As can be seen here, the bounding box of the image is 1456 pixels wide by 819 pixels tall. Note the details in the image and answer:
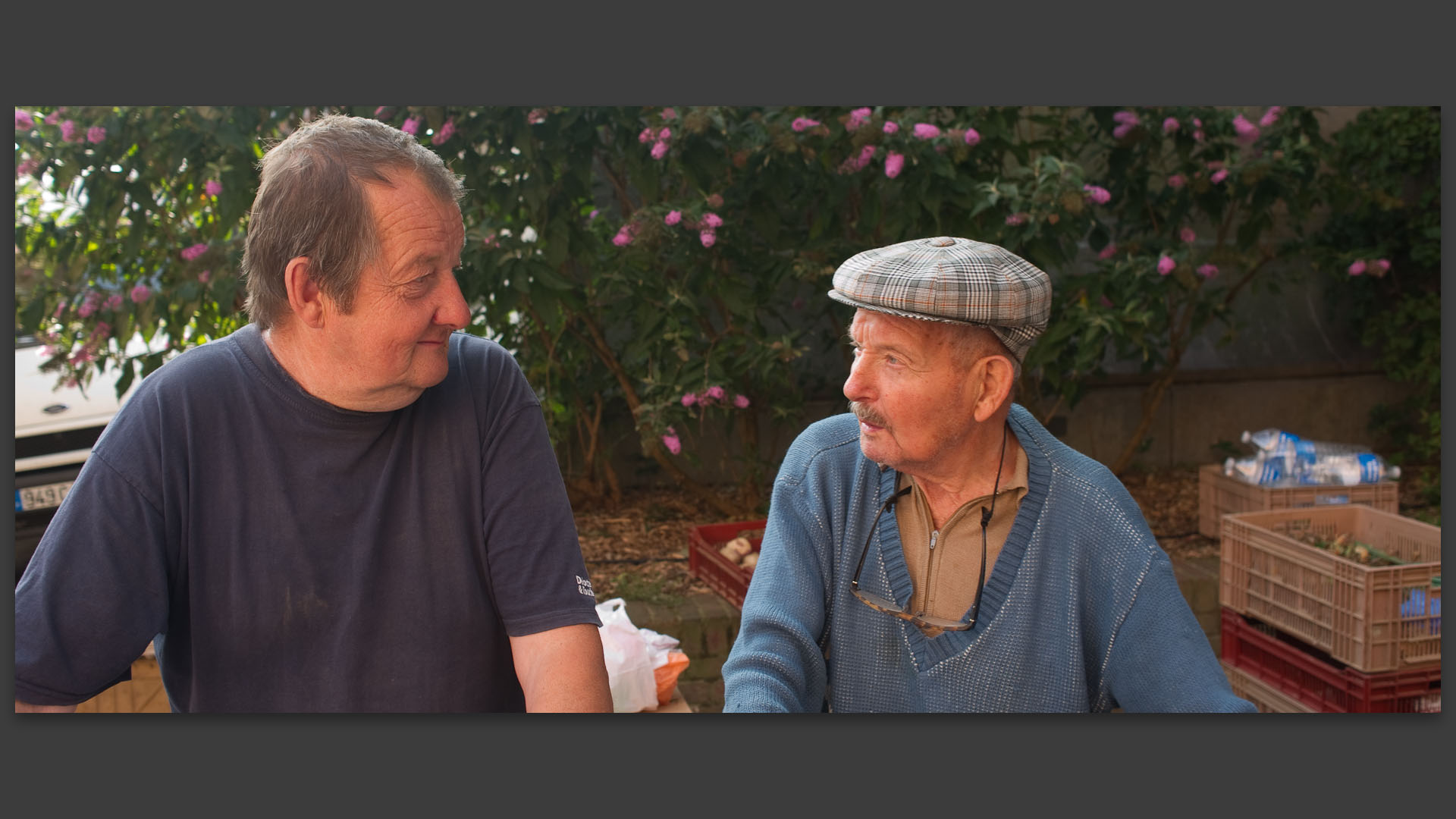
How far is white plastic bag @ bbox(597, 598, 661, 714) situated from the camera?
271cm

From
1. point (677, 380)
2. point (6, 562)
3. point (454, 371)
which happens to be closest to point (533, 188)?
point (677, 380)

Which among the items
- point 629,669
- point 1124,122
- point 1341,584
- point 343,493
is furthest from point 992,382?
point 1124,122

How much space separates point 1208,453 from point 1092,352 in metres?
1.40

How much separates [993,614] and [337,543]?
994mm

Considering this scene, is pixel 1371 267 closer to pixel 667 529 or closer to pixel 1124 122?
pixel 1124 122

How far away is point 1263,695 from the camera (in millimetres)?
3393

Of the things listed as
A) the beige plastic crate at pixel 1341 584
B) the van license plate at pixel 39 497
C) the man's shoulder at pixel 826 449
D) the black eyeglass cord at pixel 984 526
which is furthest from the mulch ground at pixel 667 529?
the black eyeglass cord at pixel 984 526

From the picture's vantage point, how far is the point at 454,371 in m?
1.92

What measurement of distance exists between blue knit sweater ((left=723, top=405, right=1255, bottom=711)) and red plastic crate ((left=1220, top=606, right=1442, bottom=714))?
1.40 meters

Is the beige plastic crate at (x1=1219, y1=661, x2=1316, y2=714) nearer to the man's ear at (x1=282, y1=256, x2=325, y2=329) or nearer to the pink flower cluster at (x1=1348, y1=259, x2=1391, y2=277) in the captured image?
the pink flower cluster at (x1=1348, y1=259, x2=1391, y2=277)

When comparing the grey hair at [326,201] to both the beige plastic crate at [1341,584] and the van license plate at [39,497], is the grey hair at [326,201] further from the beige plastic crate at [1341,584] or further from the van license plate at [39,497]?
the beige plastic crate at [1341,584]

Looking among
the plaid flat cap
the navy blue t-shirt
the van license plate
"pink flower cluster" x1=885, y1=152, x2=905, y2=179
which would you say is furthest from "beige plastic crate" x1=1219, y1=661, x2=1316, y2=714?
the van license plate

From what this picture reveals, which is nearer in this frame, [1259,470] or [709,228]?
[709,228]

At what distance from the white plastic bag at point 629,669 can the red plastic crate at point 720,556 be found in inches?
28.5
